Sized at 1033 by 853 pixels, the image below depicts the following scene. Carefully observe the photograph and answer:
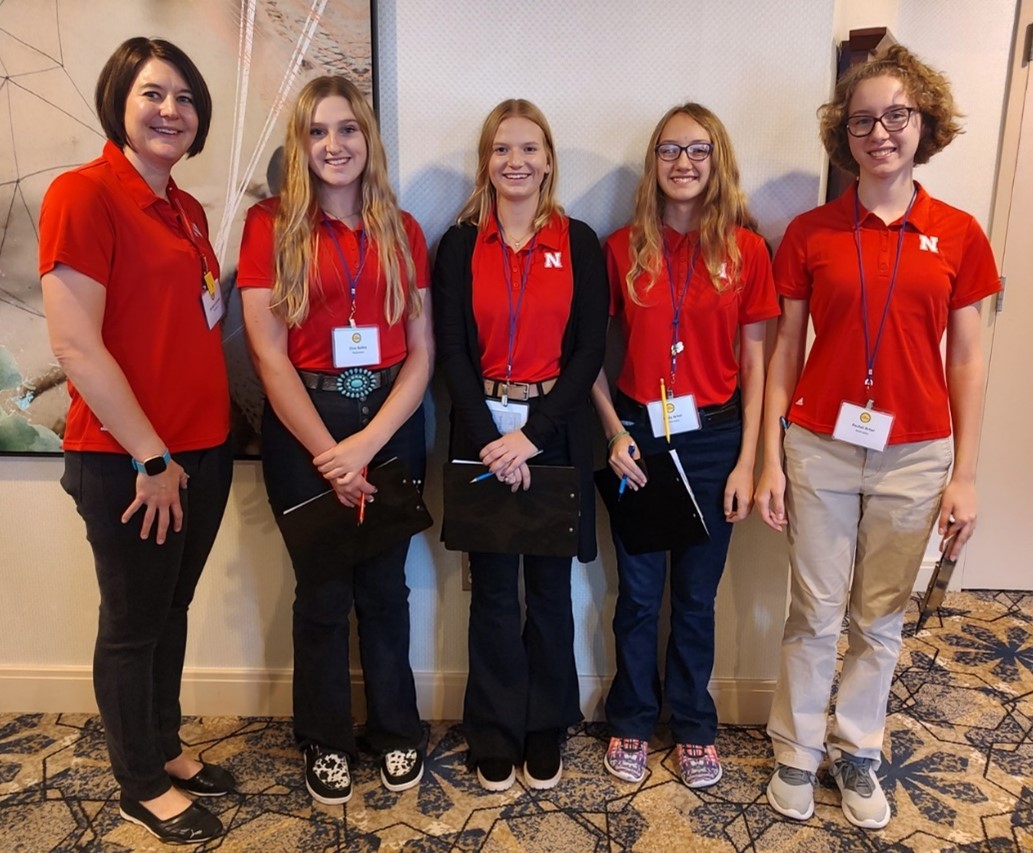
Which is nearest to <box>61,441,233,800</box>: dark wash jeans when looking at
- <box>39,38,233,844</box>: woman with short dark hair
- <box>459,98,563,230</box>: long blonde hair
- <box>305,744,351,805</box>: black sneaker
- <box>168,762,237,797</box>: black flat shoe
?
<box>39,38,233,844</box>: woman with short dark hair

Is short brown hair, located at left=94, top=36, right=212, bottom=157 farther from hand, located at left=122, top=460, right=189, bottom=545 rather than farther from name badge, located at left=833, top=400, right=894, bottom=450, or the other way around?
name badge, located at left=833, top=400, right=894, bottom=450

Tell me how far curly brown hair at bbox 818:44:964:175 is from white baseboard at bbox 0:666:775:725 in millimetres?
1505

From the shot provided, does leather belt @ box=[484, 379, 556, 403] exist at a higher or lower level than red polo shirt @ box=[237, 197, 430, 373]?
lower

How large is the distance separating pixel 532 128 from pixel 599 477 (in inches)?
34.2

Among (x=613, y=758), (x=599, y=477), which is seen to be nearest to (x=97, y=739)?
(x=613, y=758)

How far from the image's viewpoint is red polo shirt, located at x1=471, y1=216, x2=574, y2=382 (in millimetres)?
1820

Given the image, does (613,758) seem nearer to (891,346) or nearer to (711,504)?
→ (711,504)

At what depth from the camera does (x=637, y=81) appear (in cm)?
197

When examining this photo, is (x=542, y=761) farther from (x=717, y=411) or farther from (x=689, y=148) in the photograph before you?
(x=689, y=148)

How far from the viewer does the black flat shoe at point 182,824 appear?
71.4 inches

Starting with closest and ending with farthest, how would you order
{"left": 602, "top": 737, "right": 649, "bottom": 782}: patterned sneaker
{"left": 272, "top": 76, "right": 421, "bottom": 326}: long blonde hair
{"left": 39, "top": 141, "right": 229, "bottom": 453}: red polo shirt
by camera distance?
{"left": 39, "top": 141, "right": 229, "bottom": 453}: red polo shirt → {"left": 272, "top": 76, "right": 421, "bottom": 326}: long blonde hair → {"left": 602, "top": 737, "right": 649, "bottom": 782}: patterned sneaker

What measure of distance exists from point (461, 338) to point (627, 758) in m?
1.19

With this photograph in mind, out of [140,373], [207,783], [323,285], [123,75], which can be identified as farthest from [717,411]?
[207,783]

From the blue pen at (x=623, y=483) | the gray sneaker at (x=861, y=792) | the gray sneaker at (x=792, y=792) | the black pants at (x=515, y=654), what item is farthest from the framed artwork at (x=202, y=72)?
the gray sneaker at (x=861, y=792)
